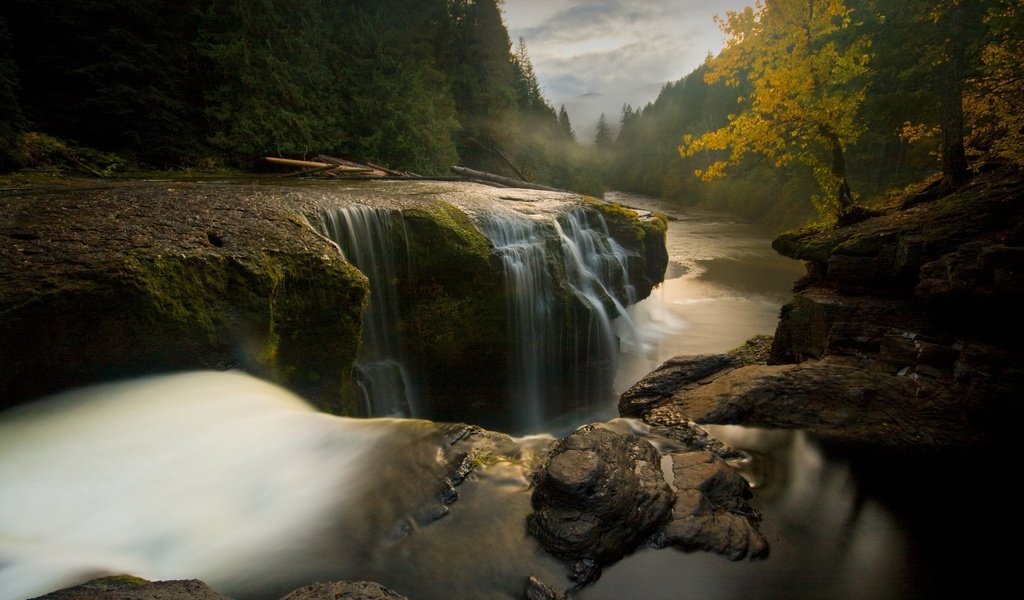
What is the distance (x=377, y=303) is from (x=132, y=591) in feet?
18.5

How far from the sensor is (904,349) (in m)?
6.18

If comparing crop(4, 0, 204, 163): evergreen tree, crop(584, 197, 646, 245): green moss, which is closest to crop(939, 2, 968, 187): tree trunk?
crop(584, 197, 646, 245): green moss

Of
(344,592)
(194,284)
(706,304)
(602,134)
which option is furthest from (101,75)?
(602,134)

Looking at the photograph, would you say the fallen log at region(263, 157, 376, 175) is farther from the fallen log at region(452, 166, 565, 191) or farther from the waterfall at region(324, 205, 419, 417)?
the waterfall at region(324, 205, 419, 417)

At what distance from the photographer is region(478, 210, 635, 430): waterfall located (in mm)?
8703

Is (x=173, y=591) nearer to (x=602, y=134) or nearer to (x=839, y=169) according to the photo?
(x=839, y=169)

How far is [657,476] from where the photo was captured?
11.5ft

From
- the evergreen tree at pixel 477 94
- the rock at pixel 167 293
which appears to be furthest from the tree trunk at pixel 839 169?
the evergreen tree at pixel 477 94

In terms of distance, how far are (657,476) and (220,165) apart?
44.6 ft

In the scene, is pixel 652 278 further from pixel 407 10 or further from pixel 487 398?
pixel 407 10

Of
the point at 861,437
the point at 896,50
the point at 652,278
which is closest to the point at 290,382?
the point at 861,437

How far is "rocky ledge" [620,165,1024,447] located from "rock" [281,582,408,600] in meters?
4.03

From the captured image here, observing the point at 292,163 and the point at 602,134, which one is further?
the point at 602,134

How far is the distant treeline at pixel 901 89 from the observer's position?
7.05 meters
